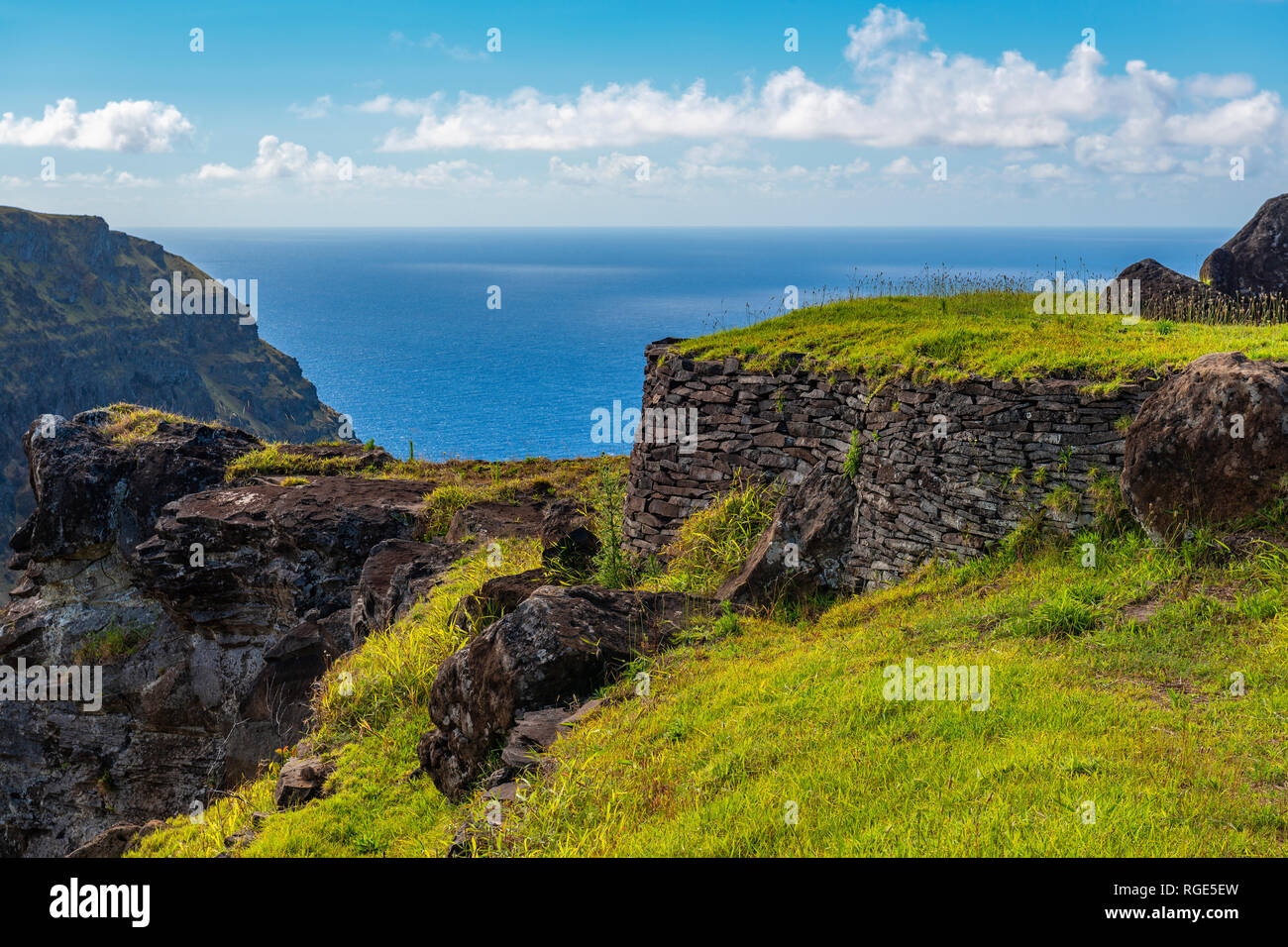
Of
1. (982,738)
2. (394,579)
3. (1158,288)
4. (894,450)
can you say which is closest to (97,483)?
(394,579)

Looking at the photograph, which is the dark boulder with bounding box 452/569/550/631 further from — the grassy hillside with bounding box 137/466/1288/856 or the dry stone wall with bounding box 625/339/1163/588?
the dry stone wall with bounding box 625/339/1163/588

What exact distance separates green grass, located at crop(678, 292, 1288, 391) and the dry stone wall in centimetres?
27

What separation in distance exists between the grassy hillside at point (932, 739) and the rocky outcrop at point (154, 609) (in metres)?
8.18

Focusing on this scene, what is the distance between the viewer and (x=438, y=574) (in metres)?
14.6

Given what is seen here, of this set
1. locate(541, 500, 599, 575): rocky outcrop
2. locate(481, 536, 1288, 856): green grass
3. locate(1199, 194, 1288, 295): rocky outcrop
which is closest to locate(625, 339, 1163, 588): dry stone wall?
locate(481, 536, 1288, 856): green grass

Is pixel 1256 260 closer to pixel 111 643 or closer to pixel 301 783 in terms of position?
pixel 301 783

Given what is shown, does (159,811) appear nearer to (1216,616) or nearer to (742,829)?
(742,829)

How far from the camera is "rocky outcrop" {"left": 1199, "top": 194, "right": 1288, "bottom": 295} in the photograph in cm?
1911

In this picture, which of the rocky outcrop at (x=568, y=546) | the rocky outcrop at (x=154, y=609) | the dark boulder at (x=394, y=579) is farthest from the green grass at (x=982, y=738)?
the rocky outcrop at (x=154, y=609)

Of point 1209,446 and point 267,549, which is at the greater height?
point 1209,446

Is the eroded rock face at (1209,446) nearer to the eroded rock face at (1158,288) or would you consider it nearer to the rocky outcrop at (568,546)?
the rocky outcrop at (568,546)

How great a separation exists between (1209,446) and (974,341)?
3.59 m

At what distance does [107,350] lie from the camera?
11688 centimetres

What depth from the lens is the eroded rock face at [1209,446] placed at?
8.30 metres
